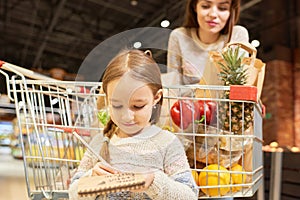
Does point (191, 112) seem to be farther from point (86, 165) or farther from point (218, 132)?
point (86, 165)

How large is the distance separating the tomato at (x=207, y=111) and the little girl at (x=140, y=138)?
15cm

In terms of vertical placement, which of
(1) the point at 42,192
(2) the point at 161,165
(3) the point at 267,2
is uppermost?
(3) the point at 267,2

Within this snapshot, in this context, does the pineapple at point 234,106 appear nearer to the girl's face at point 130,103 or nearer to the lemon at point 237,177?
the lemon at point 237,177

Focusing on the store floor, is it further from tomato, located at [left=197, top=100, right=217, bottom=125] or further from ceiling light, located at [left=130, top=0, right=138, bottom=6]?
ceiling light, located at [left=130, top=0, right=138, bottom=6]

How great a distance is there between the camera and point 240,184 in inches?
29.4

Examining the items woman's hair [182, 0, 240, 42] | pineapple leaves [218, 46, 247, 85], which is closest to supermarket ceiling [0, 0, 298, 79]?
woman's hair [182, 0, 240, 42]

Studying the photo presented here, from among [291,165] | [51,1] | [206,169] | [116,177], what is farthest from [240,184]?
[51,1]

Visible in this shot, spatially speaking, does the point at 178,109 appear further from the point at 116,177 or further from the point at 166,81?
the point at 116,177

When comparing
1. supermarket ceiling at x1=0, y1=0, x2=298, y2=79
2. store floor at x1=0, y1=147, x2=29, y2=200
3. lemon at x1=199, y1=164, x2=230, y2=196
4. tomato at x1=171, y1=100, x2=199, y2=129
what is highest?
supermarket ceiling at x1=0, y1=0, x2=298, y2=79

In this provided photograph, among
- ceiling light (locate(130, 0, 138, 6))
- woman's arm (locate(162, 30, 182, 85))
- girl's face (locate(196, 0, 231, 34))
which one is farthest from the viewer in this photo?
ceiling light (locate(130, 0, 138, 6))

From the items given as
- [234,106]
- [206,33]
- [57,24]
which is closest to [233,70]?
[234,106]

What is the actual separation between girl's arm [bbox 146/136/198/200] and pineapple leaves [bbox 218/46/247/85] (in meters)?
0.22

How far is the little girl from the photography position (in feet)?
1.61

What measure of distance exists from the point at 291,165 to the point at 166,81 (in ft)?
3.91
